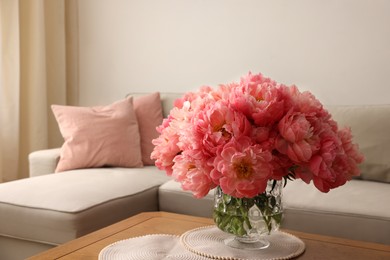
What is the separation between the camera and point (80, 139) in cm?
291

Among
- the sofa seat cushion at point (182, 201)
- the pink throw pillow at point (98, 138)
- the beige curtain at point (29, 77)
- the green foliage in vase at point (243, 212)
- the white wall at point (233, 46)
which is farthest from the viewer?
the beige curtain at point (29, 77)

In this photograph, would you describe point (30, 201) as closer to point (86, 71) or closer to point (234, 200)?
point (234, 200)

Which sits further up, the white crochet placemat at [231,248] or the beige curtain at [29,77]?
the beige curtain at [29,77]

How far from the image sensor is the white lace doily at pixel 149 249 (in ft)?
4.43

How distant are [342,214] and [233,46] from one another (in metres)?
1.69

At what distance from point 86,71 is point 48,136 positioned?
1.96 feet

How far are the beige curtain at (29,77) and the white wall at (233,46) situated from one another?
0.21 metres

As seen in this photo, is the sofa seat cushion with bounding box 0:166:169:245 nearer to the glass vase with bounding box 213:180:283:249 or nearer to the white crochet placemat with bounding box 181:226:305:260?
the white crochet placemat with bounding box 181:226:305:260

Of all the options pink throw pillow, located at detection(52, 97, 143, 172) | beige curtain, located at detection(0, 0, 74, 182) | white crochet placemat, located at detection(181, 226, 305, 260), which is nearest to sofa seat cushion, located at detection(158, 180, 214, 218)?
pink throw pillow, located at detection(52, 97, 143, 172)

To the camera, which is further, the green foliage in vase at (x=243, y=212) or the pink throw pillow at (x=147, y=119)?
the pink throw pillow at (x=147, y=119)

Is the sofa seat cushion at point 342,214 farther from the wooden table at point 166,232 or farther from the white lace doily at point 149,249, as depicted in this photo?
the white lace doily at point 149,249

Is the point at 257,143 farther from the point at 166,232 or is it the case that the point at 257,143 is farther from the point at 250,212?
the point at 166,232

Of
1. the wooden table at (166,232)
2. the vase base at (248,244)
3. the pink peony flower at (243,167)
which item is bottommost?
the wooden table at (166,232)

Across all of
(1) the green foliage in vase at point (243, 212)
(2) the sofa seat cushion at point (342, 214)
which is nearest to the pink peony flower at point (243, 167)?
(1) the green foliage in vase at point (243, 212)
